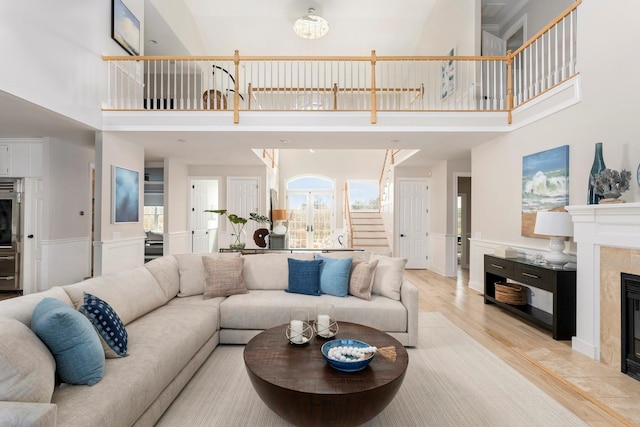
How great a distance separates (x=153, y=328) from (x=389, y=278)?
221 centimetres

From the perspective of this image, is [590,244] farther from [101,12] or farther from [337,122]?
[101,12]

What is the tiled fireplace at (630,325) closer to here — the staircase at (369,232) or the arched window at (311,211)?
the staircase at (369,232)

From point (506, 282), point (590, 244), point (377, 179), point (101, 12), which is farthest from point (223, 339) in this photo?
point (377, 179)

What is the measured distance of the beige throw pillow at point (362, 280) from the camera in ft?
10.8

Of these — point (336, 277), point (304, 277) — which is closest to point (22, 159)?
point (304, 277)

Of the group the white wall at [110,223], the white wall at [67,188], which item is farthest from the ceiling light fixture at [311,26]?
the white wall at [67,188]

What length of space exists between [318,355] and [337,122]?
3.56 m

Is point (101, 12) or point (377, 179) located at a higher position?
point (101, 12)

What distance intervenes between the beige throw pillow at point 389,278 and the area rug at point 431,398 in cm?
60

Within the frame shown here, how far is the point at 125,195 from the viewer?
510 centimetres

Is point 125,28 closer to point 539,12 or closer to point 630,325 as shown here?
point 539,12

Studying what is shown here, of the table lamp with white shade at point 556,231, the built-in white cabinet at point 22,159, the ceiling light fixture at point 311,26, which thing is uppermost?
the ceiling light fixture at point 311,26

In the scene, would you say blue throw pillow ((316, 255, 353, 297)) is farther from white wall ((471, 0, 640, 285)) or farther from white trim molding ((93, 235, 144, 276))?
white trim molding ((93, 235, 144, 276))

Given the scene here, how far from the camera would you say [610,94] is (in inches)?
119
